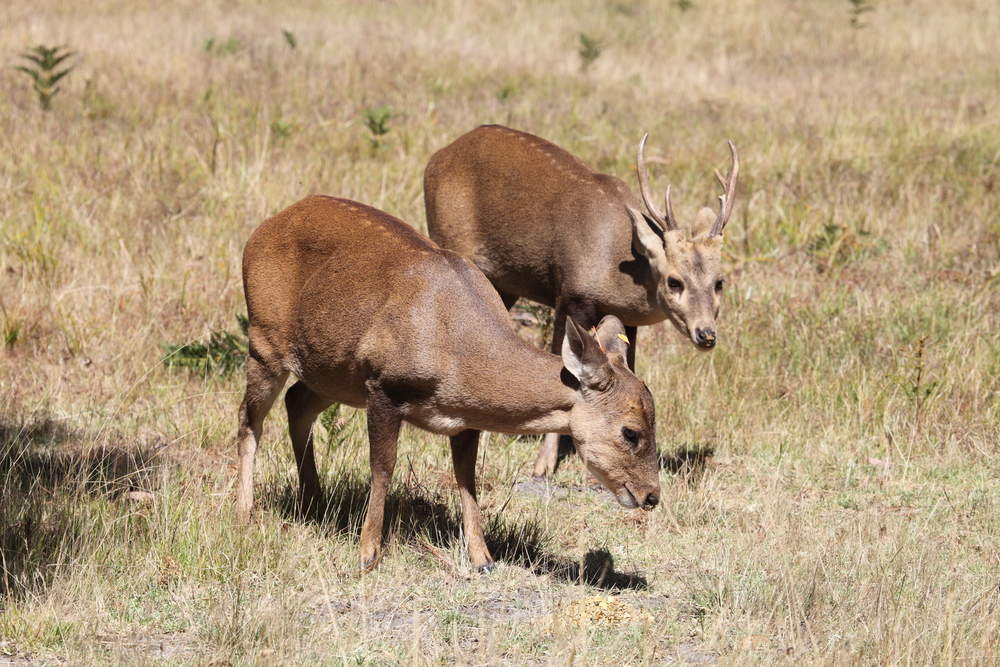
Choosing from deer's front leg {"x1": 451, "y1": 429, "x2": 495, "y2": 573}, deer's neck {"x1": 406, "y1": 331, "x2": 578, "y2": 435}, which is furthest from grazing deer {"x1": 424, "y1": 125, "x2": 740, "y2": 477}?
deer's neck {"x1": 406, "y1": 331, "x2": 578, "y2": 435}

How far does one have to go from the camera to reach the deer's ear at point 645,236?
694 centimetres

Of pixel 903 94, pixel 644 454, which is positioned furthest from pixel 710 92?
pixel 644 454

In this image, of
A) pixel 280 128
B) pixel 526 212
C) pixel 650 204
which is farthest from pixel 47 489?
pixel 280 128

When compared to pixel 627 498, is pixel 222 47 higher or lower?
lower

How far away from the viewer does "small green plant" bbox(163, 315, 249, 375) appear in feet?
25.8

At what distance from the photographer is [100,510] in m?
5.62

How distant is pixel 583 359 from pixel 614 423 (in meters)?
0.33

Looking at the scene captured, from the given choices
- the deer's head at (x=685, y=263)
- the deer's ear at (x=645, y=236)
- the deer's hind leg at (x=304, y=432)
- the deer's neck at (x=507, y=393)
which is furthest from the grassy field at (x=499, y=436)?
the deer's ear at (x=645, y=236)

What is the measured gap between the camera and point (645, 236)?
696cm

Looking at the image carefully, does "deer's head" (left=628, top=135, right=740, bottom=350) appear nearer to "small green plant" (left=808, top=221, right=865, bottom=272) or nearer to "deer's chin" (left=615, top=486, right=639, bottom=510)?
"deer's chin" (left=615, top=486, right=639, bottom=510)

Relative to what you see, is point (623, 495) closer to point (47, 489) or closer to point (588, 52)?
point (47, 489)

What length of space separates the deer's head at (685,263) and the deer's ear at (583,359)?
1556 mm

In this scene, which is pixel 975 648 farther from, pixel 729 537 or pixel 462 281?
pixel 462 281

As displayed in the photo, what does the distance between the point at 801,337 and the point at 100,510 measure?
5.12 meters
